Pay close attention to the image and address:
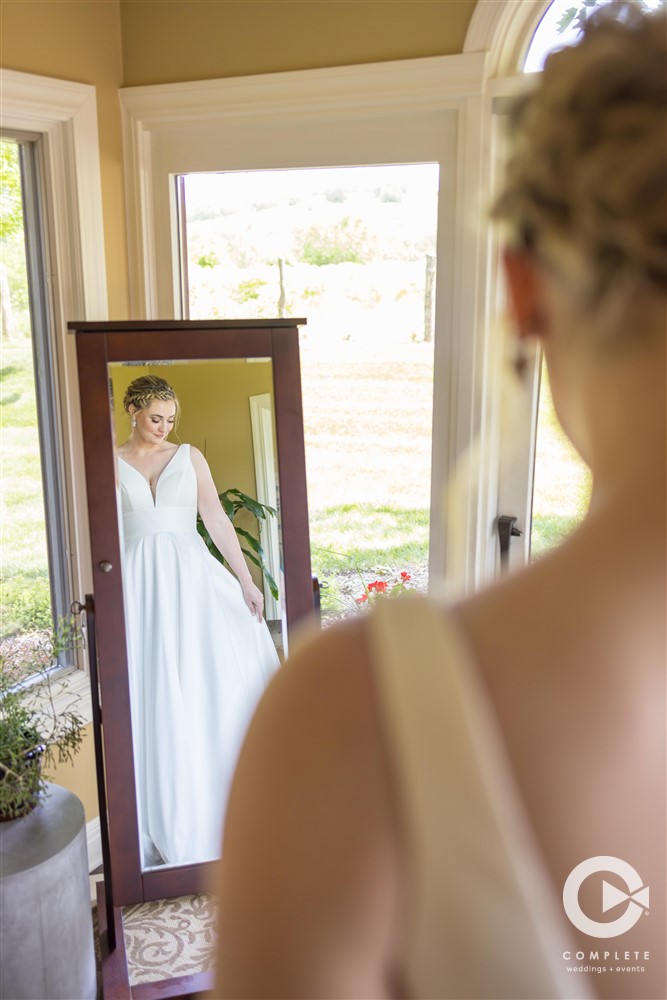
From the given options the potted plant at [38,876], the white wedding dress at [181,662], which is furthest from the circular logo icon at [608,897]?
the potted plant at [38,876]

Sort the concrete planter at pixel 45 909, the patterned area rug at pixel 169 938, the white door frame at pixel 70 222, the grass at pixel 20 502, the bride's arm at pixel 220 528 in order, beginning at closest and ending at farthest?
the concrete planter at pixel 45 909, the bride's arm at pixel 220 528, the patterned area rug at pixel 169 938, the white door frame at pixel 70 222, the grass at pixel 20 502

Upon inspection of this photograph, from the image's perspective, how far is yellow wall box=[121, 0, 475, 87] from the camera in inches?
77.9

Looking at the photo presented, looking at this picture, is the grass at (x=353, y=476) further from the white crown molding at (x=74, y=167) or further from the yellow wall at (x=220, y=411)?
the yellow wall at (x=220, y=411)

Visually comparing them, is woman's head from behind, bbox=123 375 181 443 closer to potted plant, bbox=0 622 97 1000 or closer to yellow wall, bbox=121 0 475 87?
potted plant, bbox=0 622 97 1000

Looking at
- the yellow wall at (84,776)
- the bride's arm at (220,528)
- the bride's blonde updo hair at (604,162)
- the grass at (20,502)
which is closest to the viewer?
the bride's blonde updo hair at (604,162)

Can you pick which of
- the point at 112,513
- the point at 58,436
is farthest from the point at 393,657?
the point at 58,436

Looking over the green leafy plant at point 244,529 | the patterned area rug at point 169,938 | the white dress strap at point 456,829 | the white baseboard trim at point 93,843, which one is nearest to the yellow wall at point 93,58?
the green leafy plant at point 244,529

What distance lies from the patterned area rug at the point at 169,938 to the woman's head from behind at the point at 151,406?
3.71 ft

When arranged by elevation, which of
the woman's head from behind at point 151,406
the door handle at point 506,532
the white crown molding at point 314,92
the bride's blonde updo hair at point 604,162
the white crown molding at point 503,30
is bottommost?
the door handle at point 506,532

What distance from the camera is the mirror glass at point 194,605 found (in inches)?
70.4

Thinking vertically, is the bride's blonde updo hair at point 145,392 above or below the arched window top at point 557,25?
below

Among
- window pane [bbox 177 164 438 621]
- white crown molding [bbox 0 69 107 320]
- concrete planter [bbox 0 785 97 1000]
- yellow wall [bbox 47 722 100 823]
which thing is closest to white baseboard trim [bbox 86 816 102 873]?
yellow wall [bbox 47 722 100 823]

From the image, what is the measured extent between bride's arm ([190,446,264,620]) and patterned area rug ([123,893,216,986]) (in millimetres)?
776

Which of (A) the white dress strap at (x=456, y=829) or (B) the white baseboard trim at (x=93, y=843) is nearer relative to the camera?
(A) the white dress strap at (x=456, y=829)
